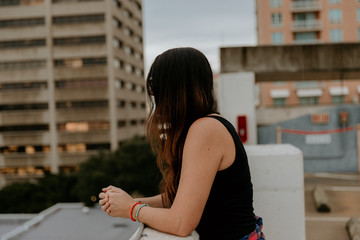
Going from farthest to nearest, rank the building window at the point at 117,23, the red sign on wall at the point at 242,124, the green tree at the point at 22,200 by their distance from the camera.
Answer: the building window at the point at 117,23, the green tree at the point at 22,200, the red sign on wall at the point at 242,124

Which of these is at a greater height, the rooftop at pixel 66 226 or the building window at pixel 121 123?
the building window at pixel 121 123

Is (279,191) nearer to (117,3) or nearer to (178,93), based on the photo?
(178,93)

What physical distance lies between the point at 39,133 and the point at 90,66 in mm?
11360

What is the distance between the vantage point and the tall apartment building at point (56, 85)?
150 ft

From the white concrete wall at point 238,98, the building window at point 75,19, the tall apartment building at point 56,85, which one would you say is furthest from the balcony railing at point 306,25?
the white concrete wall at point 238,98

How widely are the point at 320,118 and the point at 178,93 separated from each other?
9532 millimetres

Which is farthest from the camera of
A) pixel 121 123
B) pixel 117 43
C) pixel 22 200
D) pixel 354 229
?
pixel 121 123

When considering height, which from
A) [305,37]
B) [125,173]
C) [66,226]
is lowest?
[125,173]

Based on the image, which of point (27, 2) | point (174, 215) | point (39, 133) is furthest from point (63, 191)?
point (174, 215)

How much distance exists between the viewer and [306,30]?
4088 centimetres

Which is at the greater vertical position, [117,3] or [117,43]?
[117,3]

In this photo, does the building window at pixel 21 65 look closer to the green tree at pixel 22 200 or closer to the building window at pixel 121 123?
the building window at pixel 121 123

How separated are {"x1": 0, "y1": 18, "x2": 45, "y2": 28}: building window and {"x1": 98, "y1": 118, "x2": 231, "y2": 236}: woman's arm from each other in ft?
165

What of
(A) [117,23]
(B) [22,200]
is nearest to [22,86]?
(A) [117,23]
